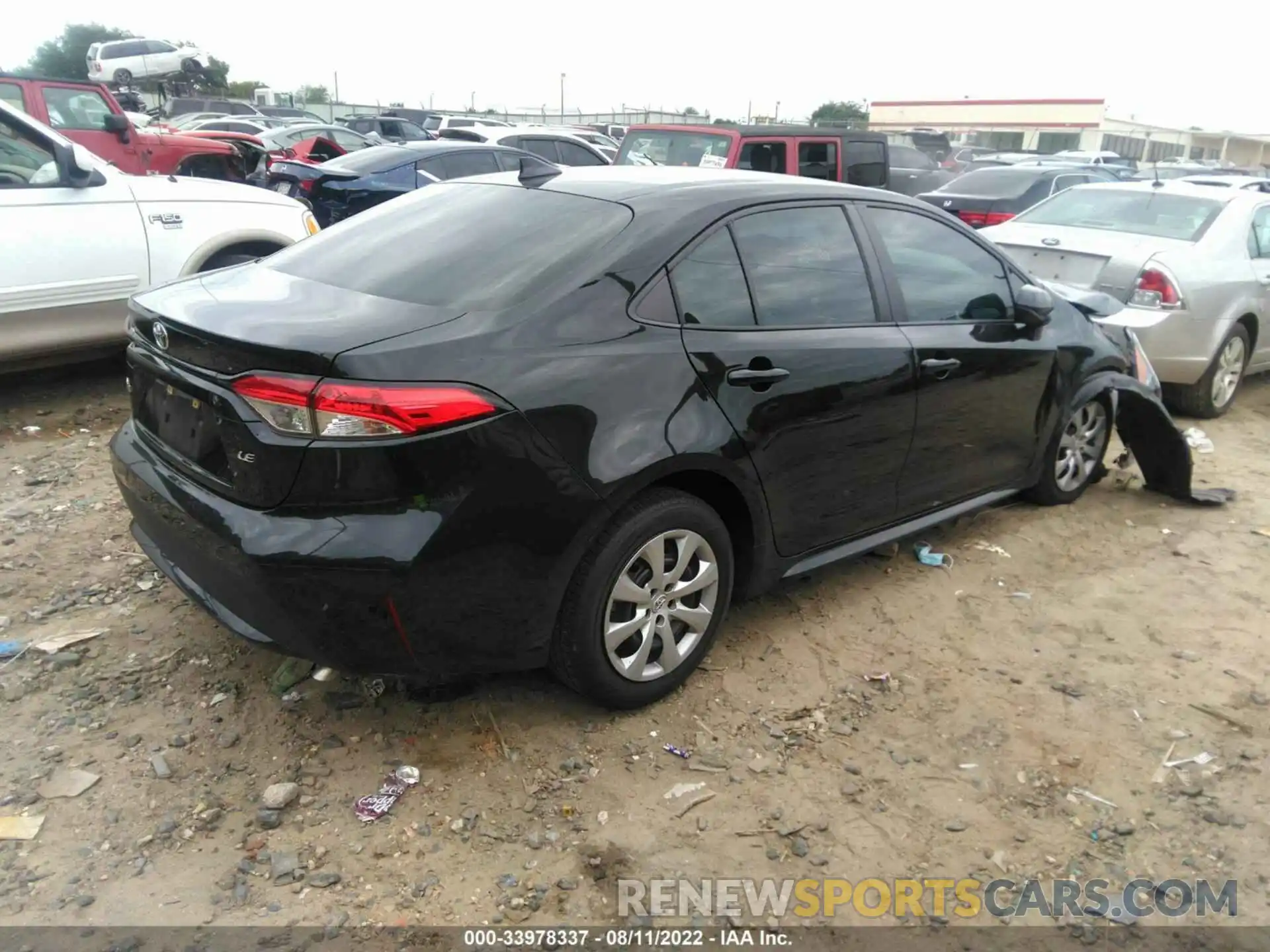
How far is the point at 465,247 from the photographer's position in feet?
10.1

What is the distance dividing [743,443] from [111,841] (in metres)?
2.11

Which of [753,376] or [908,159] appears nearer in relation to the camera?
[753,376]

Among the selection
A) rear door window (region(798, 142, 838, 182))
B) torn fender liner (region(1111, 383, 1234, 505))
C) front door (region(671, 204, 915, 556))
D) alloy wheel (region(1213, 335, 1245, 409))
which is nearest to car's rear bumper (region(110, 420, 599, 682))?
front door (region(671, 204, 915, 556))

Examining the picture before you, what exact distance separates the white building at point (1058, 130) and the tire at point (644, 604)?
163 feet

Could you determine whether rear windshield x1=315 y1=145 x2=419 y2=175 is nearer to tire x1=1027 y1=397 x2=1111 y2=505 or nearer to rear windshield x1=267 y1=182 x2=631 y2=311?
rear windshield x1=267 y1=182 x2=631 y2=311

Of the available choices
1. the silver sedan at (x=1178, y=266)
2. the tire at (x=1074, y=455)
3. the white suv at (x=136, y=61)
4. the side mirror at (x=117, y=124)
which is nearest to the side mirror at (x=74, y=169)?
the side mirror at (x=117, y=124)

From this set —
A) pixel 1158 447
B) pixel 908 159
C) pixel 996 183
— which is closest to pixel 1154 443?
pixel 1158 447

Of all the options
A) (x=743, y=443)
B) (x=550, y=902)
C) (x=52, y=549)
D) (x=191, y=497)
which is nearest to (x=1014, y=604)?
(x=743, y=443)

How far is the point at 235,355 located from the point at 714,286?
4.82ft

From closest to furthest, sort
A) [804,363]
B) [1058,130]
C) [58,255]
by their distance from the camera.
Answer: [804,363], [58,255], [1058,130]

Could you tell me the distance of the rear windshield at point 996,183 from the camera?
11.6m

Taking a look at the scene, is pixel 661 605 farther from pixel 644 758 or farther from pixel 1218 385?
pixel 1218 385

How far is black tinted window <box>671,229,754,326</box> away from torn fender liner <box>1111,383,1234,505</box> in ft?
9.29

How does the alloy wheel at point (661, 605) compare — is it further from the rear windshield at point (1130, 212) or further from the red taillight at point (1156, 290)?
the rear windshield at point (1130, 212)
